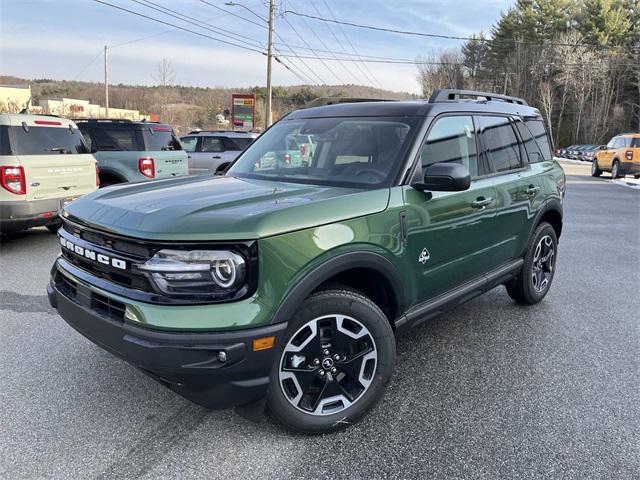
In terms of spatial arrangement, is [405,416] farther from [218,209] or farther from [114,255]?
[114,255]

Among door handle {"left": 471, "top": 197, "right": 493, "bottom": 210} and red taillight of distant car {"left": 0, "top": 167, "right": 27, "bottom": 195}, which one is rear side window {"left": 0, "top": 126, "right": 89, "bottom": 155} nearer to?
red taillight of distant car {"left": 0, "top": 167, "right": 27, "bottom": 195}

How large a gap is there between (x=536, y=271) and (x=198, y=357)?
3770 mm

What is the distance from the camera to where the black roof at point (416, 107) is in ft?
11.1

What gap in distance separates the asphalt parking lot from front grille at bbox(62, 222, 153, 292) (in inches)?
34.9

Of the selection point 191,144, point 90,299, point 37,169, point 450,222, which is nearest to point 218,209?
point 90,299

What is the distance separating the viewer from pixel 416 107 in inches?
133

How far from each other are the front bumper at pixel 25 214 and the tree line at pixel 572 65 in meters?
60.5

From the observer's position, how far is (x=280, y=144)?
3.88 metres

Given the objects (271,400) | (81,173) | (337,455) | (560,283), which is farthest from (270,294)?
(81,173)

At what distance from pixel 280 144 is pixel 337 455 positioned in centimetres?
235

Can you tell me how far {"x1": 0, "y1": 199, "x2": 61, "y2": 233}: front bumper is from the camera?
6246mm

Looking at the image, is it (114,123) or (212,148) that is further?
(212,148)

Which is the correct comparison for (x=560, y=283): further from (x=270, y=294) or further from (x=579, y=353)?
(x=270, y=294)

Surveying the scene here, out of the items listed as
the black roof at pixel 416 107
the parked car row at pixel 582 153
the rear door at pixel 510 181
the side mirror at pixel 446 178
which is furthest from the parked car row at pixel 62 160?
the parked car row at pixel 582 153
